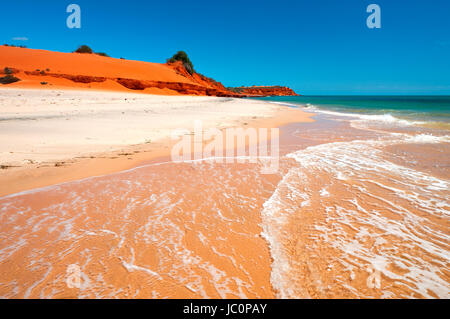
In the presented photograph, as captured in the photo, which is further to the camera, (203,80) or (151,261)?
(203,80)

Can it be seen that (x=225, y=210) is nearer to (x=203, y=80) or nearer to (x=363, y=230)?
(x=363, y=230)

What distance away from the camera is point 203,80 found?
158ft

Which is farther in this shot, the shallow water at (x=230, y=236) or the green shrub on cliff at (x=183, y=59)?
the green shrub on cliff at (x=183, y=59)

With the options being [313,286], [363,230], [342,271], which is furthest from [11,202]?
[363,230]

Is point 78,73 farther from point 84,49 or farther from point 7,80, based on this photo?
point 84,49

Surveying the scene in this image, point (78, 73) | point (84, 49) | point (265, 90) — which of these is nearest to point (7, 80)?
point (78, 73)

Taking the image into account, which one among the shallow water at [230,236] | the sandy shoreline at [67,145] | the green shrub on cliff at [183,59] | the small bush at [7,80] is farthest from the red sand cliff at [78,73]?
the shallow water at [230,236]

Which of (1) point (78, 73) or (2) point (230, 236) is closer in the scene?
(2) point (230, 236)

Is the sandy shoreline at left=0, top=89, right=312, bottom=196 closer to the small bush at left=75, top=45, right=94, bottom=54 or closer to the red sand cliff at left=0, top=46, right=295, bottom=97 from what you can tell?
the red sand cliff at left=0, top=46, right=295, bottom=97

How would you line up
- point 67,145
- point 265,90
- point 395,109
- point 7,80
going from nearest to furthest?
1. point 67,145
2. point 7,80
3. point 395,109
4. point 265,90

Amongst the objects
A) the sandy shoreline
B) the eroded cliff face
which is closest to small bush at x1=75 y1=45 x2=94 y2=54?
the sandy shoreline

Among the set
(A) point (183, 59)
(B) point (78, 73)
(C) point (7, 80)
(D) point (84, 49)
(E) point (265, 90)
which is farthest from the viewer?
(E) point (265, 90)

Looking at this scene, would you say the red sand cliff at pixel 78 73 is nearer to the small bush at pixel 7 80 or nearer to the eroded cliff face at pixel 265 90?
the small bush at pixel 7 80
